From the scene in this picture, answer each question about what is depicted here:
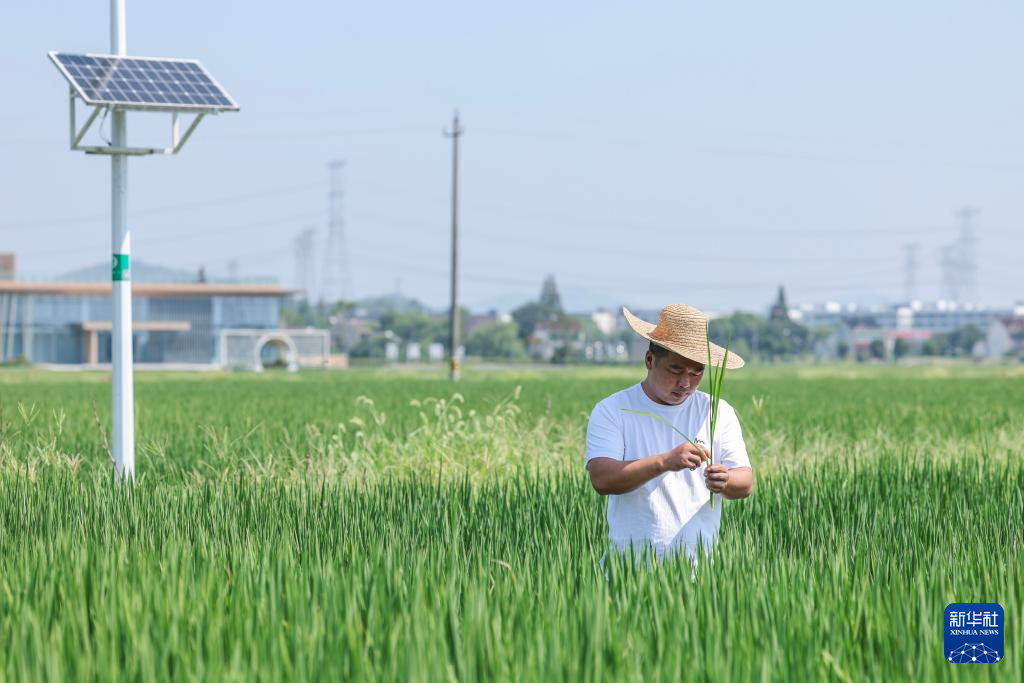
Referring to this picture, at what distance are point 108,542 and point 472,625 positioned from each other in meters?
2.27

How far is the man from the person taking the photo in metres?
4.23

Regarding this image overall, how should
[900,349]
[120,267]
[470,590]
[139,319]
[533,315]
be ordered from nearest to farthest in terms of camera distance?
[470,590], [120,267], [139,319], [900,349], [533,315]

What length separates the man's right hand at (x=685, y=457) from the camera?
405 cm

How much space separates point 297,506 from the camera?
636 cm

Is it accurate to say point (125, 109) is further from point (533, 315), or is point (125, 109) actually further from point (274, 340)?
point (533, 315)

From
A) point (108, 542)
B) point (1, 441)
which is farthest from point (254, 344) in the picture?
point (108, 542)

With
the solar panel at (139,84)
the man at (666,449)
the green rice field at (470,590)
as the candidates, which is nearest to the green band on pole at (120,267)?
the solar panel at (139,84)

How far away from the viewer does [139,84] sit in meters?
9.02

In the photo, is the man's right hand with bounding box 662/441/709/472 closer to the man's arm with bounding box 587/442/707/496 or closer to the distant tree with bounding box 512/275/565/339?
the man's arm with bounding box 587/442/707/496

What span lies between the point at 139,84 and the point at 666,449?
20.4ft

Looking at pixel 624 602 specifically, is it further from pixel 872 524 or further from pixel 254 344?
pixel 254 344

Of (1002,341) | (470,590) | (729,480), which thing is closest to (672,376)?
(729,480)

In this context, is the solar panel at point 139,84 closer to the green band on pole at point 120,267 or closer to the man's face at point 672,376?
the green band on pole at point 120,267

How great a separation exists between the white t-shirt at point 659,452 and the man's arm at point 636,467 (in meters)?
0.06
